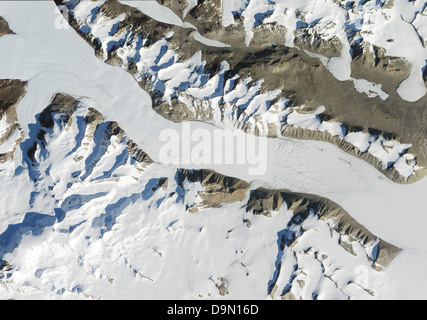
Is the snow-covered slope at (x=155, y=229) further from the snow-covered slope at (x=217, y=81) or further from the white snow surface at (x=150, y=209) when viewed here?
the snow-covered slope at (x=217, y=81)

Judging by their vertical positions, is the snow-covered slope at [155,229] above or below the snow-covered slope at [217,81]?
below

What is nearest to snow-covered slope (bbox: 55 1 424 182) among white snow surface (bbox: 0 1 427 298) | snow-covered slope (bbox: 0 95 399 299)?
white snow surface (bbox: 0 1 427 298)

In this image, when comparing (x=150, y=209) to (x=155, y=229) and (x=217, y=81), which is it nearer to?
(x=155, y=229)

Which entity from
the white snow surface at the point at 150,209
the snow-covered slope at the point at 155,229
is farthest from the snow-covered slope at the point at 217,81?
the snow-covered slope at the point at 155,229

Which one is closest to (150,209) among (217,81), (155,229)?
(155,229)

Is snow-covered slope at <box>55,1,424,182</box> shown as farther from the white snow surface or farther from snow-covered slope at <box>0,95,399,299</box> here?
snow-covered slope at <box>0,95,399,299</box>

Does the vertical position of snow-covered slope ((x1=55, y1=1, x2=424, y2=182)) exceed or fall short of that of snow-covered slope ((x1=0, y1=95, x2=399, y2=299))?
it exceeds it

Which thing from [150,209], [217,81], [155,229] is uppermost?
[217,81]
